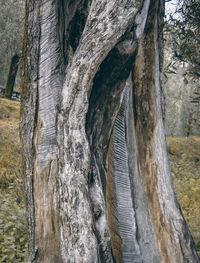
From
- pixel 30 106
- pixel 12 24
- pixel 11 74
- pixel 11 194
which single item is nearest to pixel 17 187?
pixel 11 194

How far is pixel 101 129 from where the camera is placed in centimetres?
261

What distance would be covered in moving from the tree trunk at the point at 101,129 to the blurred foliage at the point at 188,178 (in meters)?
1.67

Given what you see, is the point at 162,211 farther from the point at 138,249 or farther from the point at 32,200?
the point at 32,200

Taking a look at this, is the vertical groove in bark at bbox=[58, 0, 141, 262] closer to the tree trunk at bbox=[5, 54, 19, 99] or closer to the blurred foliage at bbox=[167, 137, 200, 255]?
the blurred foliage at bbox=[167, 137, 200, 255]

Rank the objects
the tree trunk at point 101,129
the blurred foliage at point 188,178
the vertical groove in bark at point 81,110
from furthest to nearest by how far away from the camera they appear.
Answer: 1. the blurred foliage at point 188,178
2. the tree trunk at point 101,129
3. the vertical groove in bark at point 81,110

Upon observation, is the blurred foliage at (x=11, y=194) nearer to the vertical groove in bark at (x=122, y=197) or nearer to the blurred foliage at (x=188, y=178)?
the vertical groove in bark at (x=122, y=197)

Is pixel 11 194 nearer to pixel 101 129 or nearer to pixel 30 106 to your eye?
pixel 30 106

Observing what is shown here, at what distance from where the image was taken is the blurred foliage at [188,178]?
4812mm

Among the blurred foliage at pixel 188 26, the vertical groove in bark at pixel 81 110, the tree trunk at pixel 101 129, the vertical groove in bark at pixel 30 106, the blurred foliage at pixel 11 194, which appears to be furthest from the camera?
the blurred foliage at pixel 188 26

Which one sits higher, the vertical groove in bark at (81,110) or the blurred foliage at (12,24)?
the blurred foliage at (12,24)

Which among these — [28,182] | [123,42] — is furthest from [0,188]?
[123,42]

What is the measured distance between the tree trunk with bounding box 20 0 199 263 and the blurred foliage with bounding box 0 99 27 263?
1.19 metres

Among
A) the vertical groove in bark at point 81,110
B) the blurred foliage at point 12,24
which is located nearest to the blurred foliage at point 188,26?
the vertical groove in bark at point 81,110

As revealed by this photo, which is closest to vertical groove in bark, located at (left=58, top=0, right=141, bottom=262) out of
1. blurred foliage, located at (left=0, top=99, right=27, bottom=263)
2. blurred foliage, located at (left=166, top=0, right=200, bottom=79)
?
blurred foliage, located at (left=0, top=99, right=27, bottom=263)
